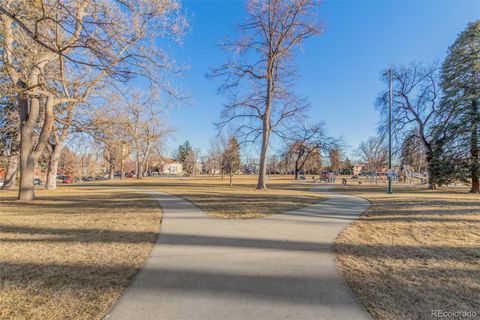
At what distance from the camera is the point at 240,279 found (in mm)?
3600

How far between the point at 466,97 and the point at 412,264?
2145cm

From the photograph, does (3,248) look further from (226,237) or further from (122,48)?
(122,48)

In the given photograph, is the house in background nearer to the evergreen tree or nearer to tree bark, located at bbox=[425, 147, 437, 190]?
tree bark, located at bbox=[425, 147, 437, 190]

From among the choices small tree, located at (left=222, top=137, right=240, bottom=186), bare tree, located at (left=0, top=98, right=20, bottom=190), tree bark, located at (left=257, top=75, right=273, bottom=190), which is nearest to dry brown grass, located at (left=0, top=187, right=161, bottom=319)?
tree bark, located at (left=257, top=75, right=273, bottom=190)

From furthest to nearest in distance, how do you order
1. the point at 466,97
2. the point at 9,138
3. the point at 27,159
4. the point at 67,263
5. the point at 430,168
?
the point at 430,168 < the point at 9,138 < the point at 466,97 < the point at 27,159 < the point at 67,263

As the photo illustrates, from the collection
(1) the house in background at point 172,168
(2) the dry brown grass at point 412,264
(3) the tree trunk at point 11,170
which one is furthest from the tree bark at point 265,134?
(1) the house in background at point 172,168

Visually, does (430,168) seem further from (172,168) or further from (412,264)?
(172,168)

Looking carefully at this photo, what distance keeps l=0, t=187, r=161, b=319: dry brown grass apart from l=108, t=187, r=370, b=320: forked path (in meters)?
0.33

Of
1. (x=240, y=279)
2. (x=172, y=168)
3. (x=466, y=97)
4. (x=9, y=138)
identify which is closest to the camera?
(x=240, y=279)

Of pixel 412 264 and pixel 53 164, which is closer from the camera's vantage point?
pixel 412 264

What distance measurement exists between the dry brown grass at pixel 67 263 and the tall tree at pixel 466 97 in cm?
2337

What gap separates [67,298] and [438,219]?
9.89 meters

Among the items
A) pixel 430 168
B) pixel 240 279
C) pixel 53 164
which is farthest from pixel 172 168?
pixel 240 279

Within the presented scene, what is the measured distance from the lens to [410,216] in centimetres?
845
